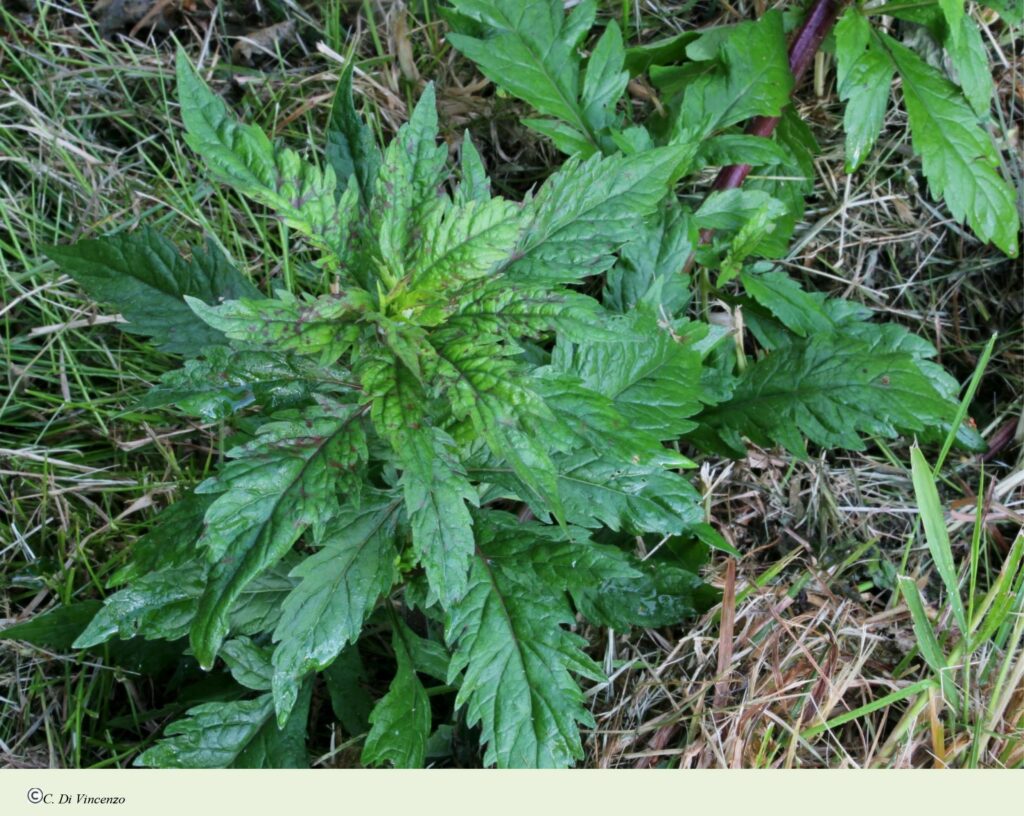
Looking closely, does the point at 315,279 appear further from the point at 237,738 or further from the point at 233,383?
the point at 237,738

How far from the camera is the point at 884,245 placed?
3.37 meters

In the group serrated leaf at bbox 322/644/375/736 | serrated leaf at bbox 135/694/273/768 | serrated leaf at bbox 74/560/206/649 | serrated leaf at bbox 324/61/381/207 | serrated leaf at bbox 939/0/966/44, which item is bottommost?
serrated leaf at bbox 322/644/375/736

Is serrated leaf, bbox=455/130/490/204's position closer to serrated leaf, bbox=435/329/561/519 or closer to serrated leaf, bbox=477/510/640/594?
serrated leaf, bbox=435/329/561/519

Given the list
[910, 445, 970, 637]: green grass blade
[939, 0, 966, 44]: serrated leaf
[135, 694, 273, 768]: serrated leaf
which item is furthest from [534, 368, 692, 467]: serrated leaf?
[939, 0, 966, 44]: serrated leaf

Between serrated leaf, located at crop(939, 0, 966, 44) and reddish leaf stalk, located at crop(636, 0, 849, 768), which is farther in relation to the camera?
reddish leaf stalk, located at crop(636, 0, 849, 768)

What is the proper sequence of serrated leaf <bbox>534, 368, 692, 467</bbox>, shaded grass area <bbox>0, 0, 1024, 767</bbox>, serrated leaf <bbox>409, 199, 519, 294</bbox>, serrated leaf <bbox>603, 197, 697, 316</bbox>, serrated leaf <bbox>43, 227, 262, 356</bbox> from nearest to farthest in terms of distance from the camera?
serrated leaf <bbox>409, 199, 519, 294</bbox>, serrated leaf <bbox>534, 368, 692, 467</bbox>, serrated leaf <bbox>43, 227, 262, 356</bbox>, shaded grass area <bbox>0, 0, 1024, 767</bbox>, serrated leaf <bbox>603, 197, 697, 316</bbox>

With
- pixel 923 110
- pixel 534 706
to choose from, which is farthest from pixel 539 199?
pixel 923 110

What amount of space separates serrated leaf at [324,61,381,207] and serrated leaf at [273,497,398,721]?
2.38 feet

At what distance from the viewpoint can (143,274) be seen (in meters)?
2.33

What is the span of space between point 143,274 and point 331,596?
38.4 inches

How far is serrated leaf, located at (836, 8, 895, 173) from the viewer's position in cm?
264

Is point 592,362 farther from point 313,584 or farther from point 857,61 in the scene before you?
point 857,61

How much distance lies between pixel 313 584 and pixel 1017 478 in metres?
2.13

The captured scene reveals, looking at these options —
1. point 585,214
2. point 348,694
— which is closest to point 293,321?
point 585,214
